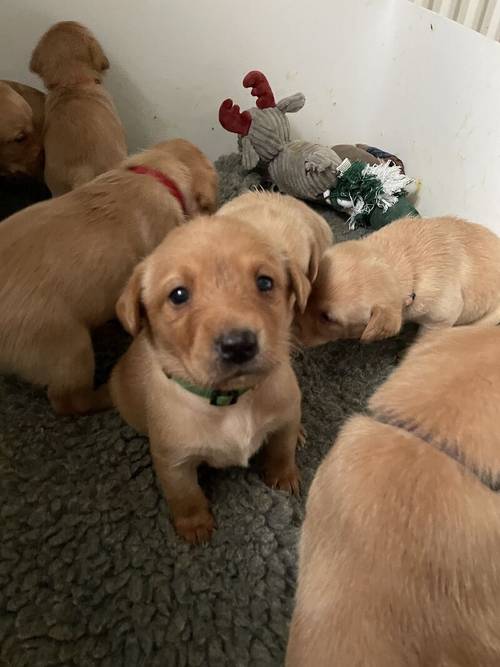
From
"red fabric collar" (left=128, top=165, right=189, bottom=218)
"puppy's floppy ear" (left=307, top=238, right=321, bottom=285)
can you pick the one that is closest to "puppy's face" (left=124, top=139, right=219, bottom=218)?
"red fabric collar" (left=128, top=165, right=189, bottom=218)

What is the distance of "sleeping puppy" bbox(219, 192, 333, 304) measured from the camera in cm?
188

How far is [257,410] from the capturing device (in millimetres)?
1491

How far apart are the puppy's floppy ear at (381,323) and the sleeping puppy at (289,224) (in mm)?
223

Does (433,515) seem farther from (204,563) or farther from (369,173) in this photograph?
(369,173)

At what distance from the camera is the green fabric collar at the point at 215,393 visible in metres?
1.35

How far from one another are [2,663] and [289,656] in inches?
28.9

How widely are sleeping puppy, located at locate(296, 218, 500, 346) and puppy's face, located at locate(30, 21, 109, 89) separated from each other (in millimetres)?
1290

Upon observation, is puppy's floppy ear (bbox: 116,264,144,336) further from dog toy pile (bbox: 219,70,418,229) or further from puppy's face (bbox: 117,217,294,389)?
dog toy pile (bbox: 219,70,418,229)

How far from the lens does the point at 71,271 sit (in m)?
1.73

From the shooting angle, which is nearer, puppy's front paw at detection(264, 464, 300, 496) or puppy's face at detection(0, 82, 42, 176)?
puppy's front paw at detection(264, 464, 300, 496)

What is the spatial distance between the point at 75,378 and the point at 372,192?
1.52 m

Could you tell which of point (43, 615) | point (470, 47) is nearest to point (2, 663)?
point (43, 615)

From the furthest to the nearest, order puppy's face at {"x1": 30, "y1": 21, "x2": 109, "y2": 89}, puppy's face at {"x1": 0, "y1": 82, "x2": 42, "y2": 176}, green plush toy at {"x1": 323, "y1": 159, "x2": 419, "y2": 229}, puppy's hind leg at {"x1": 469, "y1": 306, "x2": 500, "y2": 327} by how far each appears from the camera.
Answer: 1. green plush toy at {"x1": 323, "y1": 159, "x2": 419, "y2": 229}
2. puppy's face at {"x1": 30, "y1": 21, "x2": 109, "y2": 89}
3. puppy's face at {"x1": 0, "y1": 82, "x2": 42, "y2": 176}
4. puppy's hind leg at {"x1": 469, "y1": 306, "x2": 500, "y2": 327}

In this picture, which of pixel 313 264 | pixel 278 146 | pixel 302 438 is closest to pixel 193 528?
pixel 302 438
